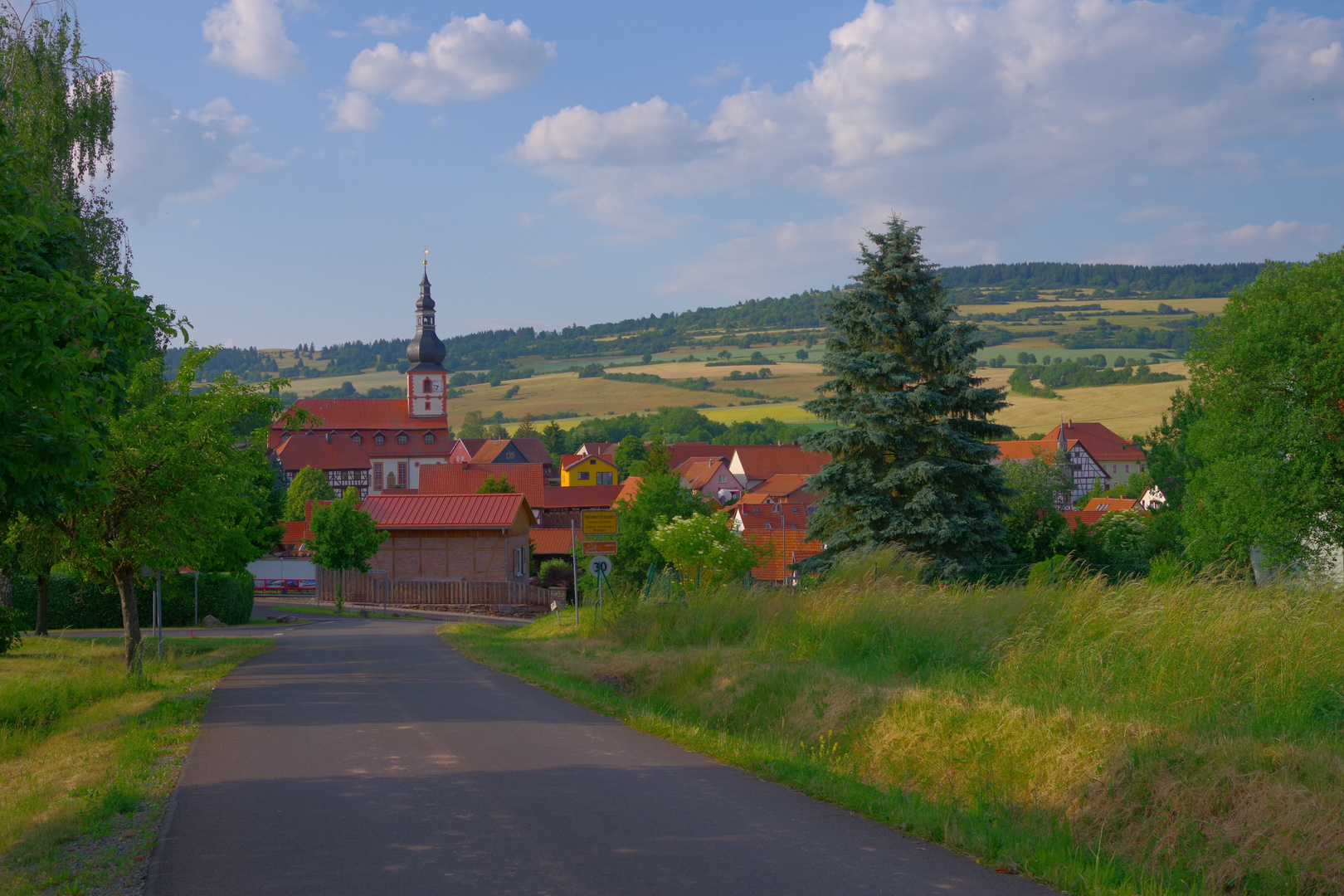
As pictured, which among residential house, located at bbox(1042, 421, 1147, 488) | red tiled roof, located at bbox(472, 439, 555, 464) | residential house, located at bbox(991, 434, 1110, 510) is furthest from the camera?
red tiled roof, located at bbox(472, 439, 555, 464)

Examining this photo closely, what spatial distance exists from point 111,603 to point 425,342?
9721cm

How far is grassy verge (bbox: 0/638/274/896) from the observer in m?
6.55

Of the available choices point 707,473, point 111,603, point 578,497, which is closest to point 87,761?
point 111,603

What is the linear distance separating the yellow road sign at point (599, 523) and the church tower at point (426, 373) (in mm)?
109700

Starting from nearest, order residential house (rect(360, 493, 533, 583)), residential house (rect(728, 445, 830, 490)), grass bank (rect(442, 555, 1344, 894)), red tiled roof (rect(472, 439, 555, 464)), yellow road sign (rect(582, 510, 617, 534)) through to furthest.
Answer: grass bank (rect(442, 555, 1344, 894)) → yellow road sign (rect(582, 510, 617, 534)) → residential house (rect(360, 493, 533, 583)) → residential house (rect(728, 445, 830, 490)) → red tiled roof (rect(472, 439, 555, 464))

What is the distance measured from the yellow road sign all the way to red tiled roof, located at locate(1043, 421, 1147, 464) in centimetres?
12009

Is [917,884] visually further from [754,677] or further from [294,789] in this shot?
[754,677]

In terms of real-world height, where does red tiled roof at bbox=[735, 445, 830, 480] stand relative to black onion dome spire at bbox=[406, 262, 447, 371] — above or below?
below

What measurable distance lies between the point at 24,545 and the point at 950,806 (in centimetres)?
1715

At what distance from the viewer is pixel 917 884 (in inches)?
232

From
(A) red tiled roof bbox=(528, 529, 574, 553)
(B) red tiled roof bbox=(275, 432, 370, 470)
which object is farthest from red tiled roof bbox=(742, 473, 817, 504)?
(B) red tiled roof bbox=(275, 432, 370, 470)

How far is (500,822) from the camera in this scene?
288 inches

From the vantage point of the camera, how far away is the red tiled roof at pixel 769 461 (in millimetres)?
130750

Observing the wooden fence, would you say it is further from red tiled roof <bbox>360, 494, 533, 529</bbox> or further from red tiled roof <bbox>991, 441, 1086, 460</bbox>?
red tiled roof <bbox>991, 441, 1086, 460</bbox>
